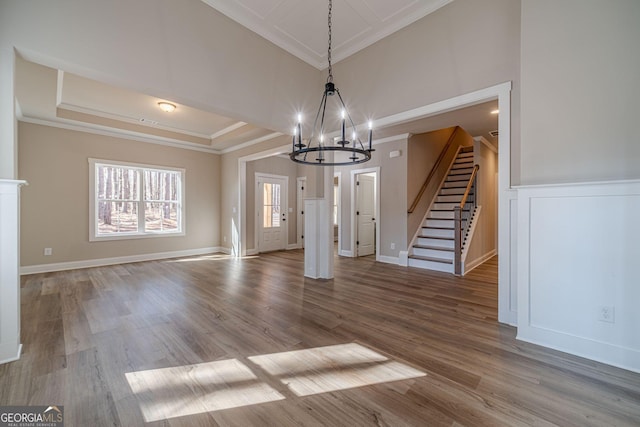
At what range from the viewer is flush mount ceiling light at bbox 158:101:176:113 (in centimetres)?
449

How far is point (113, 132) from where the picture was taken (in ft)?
18.2

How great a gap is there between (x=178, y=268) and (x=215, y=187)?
2.80 meters

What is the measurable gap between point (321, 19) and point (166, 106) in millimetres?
3104

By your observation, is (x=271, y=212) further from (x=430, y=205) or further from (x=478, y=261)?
(x=478, y=261)

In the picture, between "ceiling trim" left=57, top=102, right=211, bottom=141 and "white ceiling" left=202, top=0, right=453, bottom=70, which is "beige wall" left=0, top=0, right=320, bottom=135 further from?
"ceiling trim" left=57, top=102, right=211, bottom=141

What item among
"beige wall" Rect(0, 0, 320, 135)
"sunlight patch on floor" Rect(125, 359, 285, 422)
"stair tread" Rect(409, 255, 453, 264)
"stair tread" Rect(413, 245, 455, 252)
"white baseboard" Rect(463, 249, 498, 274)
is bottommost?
"sunlight patch on floor" Rect(125, 359, 285, 422)

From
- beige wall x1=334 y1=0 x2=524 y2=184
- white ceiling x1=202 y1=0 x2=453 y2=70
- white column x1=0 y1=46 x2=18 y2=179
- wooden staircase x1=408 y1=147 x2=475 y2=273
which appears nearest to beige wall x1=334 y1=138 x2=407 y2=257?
wooden staircase x1=408 y1=147 x2=475 y2=273

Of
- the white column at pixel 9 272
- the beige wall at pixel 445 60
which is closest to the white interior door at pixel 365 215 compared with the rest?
the beige wall at pixel 445 60

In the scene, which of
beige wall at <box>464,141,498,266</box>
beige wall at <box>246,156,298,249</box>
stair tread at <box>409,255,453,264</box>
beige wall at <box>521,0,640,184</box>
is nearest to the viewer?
beige wall at <box>521,0,640,184</box>

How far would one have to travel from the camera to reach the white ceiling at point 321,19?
312 centimetres

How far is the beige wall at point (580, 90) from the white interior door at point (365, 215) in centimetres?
425

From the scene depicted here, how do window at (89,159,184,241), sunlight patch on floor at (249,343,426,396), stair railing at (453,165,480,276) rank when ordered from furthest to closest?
window at (89,159,184,241), stair railing at (453,165,480,276), sunlight patch on floor at (249,343,426,396)

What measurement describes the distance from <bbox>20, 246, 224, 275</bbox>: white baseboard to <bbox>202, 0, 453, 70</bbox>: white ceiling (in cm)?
538

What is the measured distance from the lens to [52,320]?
2.73 m
